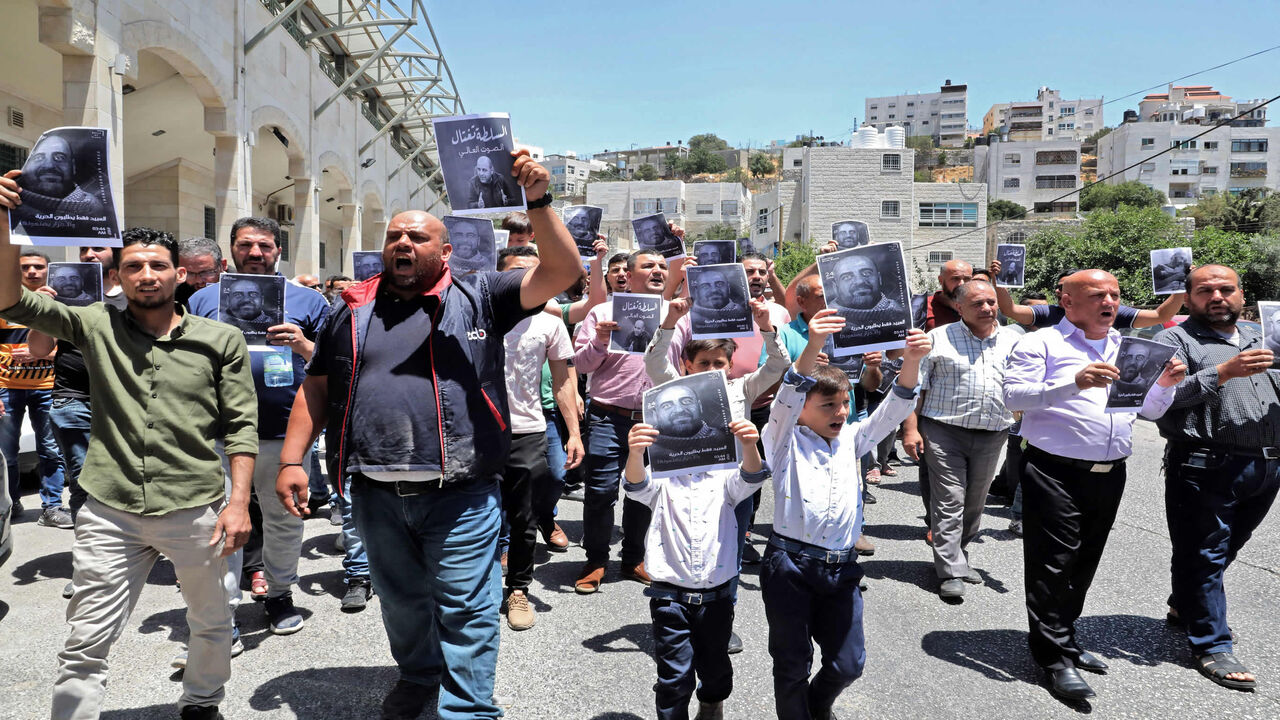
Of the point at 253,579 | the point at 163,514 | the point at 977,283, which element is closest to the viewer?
the point at 163,514

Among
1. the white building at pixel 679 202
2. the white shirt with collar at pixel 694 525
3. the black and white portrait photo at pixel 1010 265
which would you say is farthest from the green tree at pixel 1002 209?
the white shirt with collar at pixel 694 525

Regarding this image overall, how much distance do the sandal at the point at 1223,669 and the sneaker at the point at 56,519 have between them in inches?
318

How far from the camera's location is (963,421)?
217 inches

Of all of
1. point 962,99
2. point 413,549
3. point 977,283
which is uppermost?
point 962,99

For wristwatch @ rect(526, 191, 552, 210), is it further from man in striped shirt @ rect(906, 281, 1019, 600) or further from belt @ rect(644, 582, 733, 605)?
man in striped shirt @ rect(906, 281, 1019, 600)

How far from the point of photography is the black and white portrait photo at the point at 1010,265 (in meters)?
8.41

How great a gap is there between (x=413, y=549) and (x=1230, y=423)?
420cm

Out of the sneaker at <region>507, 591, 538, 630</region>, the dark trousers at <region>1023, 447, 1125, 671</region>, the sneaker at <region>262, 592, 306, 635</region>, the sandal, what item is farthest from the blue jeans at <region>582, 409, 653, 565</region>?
the sandal

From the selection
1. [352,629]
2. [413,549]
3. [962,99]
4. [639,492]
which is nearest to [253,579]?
[352,629]

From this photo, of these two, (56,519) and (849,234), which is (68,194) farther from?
(849,234)

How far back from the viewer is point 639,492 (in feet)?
11.3

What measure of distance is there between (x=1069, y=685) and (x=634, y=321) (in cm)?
313

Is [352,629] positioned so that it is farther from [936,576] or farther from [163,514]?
[936,576]

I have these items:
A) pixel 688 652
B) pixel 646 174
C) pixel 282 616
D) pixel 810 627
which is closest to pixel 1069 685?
pixel 810 627
